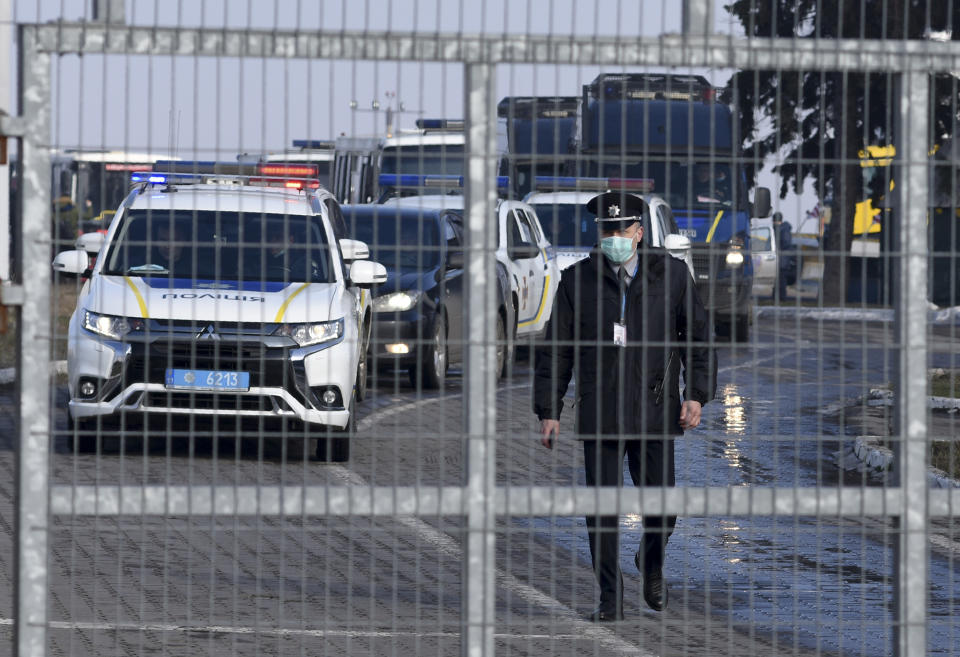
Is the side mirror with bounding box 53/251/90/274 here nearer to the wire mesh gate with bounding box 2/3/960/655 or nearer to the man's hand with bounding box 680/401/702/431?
the man's hand with bounding box 680/401/702/431

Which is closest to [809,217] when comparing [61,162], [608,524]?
[61,162]

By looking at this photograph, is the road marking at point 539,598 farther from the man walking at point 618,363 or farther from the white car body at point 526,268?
the white car body at point 526,268

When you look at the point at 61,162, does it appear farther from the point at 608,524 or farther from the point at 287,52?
the point at 608,524

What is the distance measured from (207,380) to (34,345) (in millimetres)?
4844

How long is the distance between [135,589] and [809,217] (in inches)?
153

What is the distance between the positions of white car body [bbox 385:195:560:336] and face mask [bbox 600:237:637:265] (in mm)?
11634

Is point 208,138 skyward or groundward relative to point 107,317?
skyward

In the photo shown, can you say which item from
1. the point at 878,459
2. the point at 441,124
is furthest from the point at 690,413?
the point at 878,459

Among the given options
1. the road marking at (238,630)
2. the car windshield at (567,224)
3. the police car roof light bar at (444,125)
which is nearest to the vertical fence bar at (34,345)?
the road marking at (238,630)

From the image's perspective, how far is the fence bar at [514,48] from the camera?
4.90 m

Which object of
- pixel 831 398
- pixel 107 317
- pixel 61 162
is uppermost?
pixel 61 162

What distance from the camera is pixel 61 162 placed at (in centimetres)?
525

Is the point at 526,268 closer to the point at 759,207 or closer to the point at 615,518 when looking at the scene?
the point at 759,207

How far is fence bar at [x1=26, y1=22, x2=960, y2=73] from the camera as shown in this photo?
4898 mm
